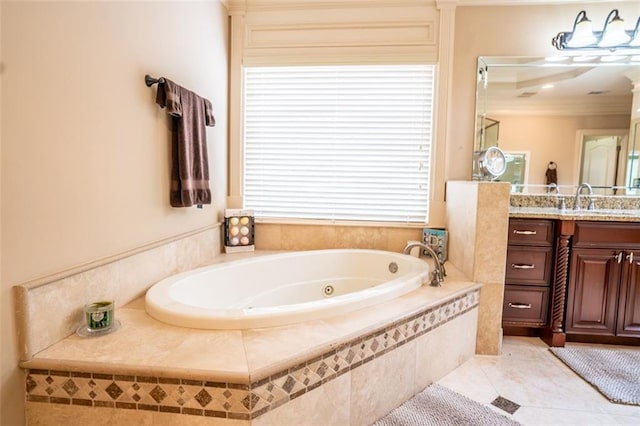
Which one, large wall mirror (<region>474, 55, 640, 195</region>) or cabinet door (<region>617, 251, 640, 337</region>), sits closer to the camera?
cabinet door (<region>617, 251, 640, 337</region>)

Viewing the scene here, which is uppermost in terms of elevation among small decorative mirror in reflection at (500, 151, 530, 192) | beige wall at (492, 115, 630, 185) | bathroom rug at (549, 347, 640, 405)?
beige wall at (492, 115, 630, 185)

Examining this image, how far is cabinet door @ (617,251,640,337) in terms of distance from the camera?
229cm

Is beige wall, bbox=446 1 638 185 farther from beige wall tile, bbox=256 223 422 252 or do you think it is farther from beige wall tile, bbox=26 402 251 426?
beige wall tile, bbox=26 402 251 426

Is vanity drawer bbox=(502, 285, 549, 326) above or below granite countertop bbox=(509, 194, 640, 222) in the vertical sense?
below

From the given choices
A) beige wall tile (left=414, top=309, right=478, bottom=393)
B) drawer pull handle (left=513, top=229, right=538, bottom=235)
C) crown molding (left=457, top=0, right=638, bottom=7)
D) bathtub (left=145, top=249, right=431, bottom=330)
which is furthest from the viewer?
crown molding (left=457, top=0, right=638, bottom=7)

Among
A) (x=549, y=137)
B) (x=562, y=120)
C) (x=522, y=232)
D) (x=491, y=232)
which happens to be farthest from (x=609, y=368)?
(x=562, y=120)

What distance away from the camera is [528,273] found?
2363 mm

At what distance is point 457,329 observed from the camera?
2.02 m

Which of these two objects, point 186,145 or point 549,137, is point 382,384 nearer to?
point 186,145

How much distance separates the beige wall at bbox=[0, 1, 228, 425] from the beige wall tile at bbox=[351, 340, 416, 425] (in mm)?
1186

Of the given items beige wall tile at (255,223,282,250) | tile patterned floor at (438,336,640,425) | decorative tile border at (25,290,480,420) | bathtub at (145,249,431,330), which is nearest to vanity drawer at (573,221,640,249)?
tile patterned floor at (438,336,640,425)

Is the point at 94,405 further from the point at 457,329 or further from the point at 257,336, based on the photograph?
the point at 457,329

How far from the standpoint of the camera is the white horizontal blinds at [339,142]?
111 inches

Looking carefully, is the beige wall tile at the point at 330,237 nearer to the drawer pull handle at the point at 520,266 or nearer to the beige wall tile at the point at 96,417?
the drawer pull handle at the point at 520,266
